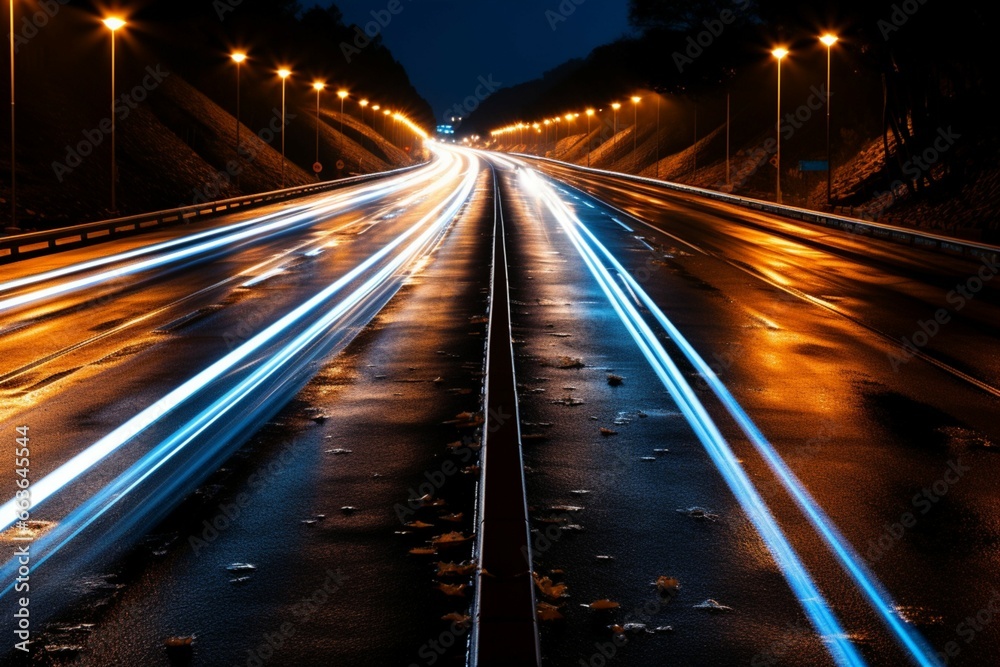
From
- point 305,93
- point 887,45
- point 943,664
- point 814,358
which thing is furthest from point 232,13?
point 943,664

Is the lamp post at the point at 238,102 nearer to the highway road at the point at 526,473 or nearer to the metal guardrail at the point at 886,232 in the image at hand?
the metal guardrail at the point at 886,232

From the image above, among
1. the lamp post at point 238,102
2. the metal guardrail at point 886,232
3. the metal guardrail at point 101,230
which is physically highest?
the lamp post at point 238,102

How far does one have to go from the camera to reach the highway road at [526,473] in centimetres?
550

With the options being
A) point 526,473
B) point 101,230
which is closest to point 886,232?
point 101,230

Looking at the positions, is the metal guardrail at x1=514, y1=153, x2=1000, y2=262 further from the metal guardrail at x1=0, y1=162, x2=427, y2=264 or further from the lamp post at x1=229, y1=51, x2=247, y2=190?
the lamp post at x1=229, y1=51, x2=247, y2=190

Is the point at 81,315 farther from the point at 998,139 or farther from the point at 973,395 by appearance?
the point at 998,139

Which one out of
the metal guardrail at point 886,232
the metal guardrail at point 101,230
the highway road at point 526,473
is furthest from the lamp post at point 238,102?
the highway road at point 526,473

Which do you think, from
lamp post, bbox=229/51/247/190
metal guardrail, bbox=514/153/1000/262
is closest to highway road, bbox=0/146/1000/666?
metal guardrail, bbox=514/153/1000/262

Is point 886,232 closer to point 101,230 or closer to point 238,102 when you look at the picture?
point 101,230

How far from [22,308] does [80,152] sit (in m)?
30.0

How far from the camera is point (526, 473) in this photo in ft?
27.8

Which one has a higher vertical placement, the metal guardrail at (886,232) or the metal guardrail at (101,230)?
the metal guardrail at (886,232)

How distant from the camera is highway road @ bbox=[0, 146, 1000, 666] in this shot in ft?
18.0

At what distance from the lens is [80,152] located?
154 ft
